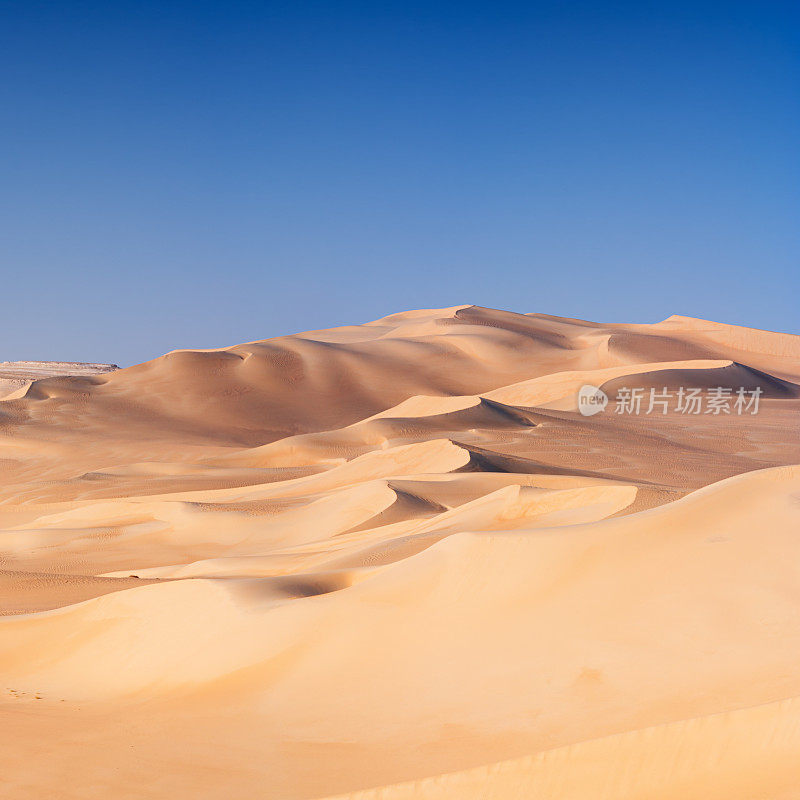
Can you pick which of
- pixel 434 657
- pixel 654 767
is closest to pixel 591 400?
pixel 434 657

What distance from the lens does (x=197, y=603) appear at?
180 inches

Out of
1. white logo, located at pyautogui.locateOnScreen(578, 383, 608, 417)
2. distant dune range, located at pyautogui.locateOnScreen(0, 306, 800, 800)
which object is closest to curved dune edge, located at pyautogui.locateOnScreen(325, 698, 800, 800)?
distant dune range, located at pyautogui.locateOnScreen(0, 306, 800, 800)

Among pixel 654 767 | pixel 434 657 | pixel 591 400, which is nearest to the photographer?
pixel 654 767

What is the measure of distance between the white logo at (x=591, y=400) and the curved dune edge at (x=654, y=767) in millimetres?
18025

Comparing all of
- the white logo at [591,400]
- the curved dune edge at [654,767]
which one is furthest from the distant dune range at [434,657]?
the white logo at [591,400]

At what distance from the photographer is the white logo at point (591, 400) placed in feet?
69.8

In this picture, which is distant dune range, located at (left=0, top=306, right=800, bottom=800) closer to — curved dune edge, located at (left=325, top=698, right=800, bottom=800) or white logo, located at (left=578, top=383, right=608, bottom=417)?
curved dune edge, located at (left=325, top=698, right=800, bottom=800)

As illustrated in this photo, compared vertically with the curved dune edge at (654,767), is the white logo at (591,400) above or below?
above

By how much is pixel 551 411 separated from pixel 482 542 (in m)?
16.9

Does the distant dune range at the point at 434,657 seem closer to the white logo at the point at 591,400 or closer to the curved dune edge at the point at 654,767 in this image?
the curved dune edge at the point at 654,767

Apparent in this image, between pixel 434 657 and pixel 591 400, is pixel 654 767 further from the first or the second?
pixel 591 400

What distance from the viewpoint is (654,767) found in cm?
245

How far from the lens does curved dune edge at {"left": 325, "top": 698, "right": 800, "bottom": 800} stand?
237 cm

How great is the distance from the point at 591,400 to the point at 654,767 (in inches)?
818
